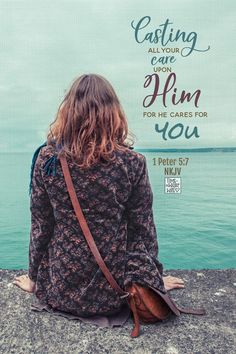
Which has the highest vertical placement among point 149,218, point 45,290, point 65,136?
point 65,136

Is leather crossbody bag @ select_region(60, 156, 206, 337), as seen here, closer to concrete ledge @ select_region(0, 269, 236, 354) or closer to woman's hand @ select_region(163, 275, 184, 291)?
concrete ledge @ select_region(0, 269, 236, 354)

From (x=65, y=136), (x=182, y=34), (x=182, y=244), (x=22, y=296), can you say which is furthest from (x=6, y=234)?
(x=65, y=136)

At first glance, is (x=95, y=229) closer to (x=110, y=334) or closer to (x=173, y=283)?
(x=110, y=334)

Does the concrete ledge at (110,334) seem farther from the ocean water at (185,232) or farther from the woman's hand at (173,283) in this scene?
the ocean water at (185,232)

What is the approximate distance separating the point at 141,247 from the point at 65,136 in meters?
0.84

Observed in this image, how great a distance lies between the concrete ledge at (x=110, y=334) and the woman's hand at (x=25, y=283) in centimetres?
7

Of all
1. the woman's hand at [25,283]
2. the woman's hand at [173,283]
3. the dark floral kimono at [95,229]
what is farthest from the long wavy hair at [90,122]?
the woman's hand at [173,283]

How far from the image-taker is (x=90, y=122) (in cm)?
254

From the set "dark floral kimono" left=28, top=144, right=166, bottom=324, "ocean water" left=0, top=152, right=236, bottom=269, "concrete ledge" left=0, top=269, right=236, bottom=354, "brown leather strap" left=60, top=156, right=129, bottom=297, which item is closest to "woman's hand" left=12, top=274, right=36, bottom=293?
"concrete ledge" left=0, top=269, right=236, bottom=354

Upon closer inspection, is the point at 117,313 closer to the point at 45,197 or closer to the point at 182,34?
the point at 45,197

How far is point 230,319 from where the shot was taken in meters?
3.01

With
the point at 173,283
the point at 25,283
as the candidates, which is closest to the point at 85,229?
the point at 25,283

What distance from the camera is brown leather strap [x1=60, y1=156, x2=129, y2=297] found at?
257cm

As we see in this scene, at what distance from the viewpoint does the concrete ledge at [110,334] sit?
257cm
